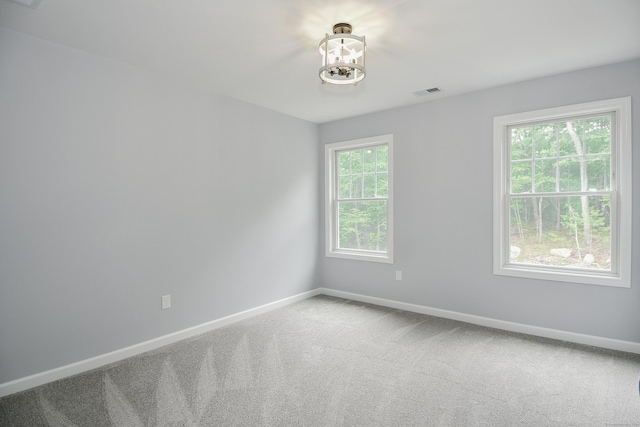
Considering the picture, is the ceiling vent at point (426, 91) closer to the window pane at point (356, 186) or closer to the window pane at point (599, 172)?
the window pane at point (356, 186)

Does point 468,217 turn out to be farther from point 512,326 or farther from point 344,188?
point 344,188

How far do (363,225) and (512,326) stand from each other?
2125 millimetres

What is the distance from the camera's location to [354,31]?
8.02 feet

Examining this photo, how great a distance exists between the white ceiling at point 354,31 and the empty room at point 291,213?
0.07 ft

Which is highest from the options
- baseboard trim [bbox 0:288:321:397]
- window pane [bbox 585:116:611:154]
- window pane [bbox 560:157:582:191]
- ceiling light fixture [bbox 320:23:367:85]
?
ceiling light fixture [bbox 320:23:367:85]

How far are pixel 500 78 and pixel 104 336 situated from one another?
431cm

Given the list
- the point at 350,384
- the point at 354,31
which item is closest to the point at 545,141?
the point at 354,31

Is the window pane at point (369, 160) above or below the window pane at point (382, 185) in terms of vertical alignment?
above

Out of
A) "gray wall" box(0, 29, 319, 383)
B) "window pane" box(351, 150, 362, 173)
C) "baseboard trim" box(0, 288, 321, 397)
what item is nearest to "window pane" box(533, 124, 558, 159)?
"window pane" box(351, 150, 362, 173)

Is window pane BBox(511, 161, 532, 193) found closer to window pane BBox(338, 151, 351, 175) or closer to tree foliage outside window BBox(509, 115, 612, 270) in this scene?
tree foliage outside window BBox(509, 115, 612, 270)

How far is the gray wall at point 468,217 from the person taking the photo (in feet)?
9.96

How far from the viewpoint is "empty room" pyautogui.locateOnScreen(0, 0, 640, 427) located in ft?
7.45

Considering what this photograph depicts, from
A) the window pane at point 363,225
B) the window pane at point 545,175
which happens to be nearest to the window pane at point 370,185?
the window pane at point 363,225

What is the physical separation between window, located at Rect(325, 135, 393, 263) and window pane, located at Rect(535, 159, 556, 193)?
1595 mm
